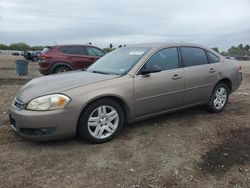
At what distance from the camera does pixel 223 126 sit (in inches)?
214

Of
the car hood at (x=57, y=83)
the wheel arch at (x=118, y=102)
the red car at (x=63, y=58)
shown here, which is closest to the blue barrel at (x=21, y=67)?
the red car at (x=63, y=58)

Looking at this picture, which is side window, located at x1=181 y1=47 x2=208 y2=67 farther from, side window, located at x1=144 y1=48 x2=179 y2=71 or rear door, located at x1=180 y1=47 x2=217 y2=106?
side window, located at x1=144 y1=48 x2=179 y2=71

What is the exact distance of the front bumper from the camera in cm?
409

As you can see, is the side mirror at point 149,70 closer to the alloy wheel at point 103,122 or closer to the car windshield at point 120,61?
the car windshield at point 120,61

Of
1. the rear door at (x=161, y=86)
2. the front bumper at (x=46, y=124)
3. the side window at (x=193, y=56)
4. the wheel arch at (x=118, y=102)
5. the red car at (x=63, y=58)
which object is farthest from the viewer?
the red car at (x=63, y=58)

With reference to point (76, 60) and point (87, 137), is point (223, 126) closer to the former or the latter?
point (87, 137)

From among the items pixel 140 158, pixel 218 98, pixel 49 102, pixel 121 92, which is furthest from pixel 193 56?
pixel 49 102

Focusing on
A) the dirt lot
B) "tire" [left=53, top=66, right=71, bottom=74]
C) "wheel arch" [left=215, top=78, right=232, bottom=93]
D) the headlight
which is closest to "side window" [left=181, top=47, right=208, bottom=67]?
"wheel arch" [left=215, top=78, right=232, bottom=93]

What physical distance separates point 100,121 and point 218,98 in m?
2.94

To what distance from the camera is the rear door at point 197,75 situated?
562 centimetres

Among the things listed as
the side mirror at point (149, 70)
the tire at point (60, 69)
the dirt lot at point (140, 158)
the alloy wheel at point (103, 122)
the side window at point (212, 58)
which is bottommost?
the dirt lot at point (140, 158)

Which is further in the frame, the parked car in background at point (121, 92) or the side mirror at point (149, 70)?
the side mirror at point (149, 70)

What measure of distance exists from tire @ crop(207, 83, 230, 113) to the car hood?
241 centimetres

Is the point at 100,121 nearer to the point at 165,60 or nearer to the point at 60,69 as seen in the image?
the point at 165,60
